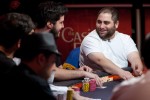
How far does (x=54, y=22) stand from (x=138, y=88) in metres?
1.84

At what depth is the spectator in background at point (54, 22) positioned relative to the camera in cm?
355

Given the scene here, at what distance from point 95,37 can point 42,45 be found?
2.18 meters

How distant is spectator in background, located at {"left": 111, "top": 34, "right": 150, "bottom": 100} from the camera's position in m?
2.03

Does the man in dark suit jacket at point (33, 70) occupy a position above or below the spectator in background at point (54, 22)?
below

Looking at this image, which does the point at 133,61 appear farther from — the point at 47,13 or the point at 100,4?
the point at 100,4

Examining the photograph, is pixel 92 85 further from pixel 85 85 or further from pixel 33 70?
pixel 33 70

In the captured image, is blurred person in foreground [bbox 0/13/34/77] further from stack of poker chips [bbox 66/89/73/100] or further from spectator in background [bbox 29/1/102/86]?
spectator in background [bbox 29/1/102/86]

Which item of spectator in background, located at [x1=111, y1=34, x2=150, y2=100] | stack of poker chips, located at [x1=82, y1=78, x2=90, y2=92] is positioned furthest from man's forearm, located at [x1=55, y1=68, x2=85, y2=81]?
spectator in background, located at [x1=111, y1=34, x2=150, y2=100]

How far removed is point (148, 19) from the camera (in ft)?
20.3

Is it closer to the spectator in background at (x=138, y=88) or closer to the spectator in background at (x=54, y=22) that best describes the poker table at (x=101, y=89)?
the spectator in background at (x=54, y=22)

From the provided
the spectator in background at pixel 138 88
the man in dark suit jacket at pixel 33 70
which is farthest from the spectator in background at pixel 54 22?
the spectator in background at pixel 138 88

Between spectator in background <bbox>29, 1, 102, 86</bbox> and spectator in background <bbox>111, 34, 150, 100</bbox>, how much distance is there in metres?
1.36

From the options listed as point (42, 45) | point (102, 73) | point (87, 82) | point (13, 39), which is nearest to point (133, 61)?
point (102, 73)

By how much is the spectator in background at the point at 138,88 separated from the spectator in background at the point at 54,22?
1.36 meters
